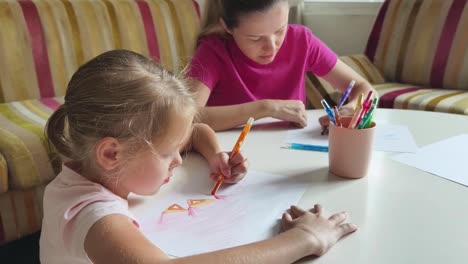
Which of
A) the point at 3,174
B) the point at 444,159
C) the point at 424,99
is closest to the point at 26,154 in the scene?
the point at 3,174

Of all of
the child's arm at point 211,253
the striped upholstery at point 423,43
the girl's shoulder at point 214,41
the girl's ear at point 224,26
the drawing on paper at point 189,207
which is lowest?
the striped upholstery at point 423,43

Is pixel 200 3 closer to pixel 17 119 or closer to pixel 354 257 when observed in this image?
pixel 17 119

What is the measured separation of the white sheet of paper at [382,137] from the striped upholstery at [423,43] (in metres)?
1.38


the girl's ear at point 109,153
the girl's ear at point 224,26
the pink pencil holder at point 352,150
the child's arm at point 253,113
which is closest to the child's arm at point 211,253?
the girl's ear at point 109,153

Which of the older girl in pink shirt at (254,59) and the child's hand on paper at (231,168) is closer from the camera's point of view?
the child's hand on paper at (231,168)

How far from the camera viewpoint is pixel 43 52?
7.30ft

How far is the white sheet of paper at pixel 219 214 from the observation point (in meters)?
0.69

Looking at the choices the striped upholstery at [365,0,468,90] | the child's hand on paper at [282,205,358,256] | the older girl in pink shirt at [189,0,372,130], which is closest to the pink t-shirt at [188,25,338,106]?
the older girl in pink shirt at [189,0,372,130]

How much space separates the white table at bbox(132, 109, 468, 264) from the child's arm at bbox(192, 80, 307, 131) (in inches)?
2.6

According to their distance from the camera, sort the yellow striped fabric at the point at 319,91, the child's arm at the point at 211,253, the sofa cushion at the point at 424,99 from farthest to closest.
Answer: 1. the yellow striped fabric at the point at 319,91
2. the sofa cushion at the point at 424,99
3. the child's arm at the point at 211,253

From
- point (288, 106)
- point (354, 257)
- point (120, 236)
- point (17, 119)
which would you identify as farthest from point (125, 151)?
point (17, 119)

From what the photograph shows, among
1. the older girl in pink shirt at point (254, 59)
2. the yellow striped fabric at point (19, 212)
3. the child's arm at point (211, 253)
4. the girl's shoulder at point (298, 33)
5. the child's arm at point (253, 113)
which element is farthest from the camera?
the yellow striped fabric at point (19, 212)

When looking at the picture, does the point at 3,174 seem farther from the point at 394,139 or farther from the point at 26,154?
the point at 394,139

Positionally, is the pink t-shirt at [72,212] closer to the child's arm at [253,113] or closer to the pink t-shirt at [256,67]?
the child's arm at [253,113]
